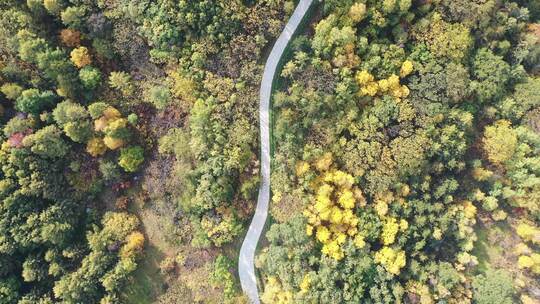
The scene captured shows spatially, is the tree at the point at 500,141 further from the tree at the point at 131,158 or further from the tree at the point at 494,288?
the tree at the point at 131,158

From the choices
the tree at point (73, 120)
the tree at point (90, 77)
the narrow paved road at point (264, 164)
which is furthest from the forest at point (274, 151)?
the narrow paved road at point (264, 164)

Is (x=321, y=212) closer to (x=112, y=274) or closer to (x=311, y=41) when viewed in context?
(x=311, y=41)

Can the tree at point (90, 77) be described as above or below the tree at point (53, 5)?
below

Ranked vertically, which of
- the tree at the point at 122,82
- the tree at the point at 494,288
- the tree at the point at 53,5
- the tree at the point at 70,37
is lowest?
the tree at the point at 494,288

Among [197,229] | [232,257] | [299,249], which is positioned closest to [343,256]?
[299,249]

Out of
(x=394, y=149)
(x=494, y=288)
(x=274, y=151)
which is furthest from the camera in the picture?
(x=494, y=288)

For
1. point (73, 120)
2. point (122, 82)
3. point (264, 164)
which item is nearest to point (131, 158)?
point (73, 120)

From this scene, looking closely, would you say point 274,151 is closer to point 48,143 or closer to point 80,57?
point 80,57
